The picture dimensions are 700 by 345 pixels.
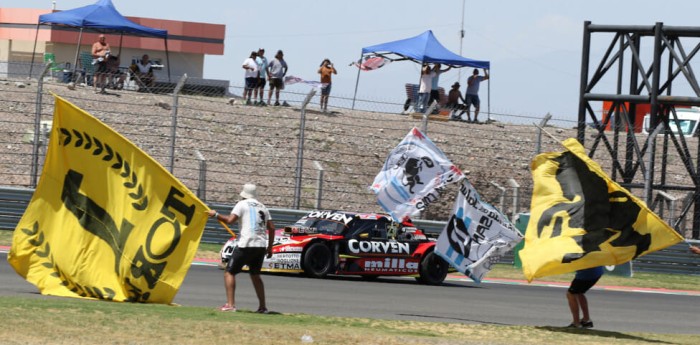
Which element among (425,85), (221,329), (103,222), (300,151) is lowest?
(221,329)

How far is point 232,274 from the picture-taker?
13.8m

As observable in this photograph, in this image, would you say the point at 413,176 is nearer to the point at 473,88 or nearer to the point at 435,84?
the point at 435,84

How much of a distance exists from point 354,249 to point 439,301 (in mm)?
3086

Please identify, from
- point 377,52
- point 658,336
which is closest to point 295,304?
point 658,336

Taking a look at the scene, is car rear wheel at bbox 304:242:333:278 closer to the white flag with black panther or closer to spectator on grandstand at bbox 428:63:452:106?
the white flag with black panther

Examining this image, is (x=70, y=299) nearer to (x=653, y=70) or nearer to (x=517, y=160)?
(x=653, y=70)

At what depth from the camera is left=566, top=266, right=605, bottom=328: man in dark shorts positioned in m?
14.1

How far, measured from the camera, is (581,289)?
46.9ft

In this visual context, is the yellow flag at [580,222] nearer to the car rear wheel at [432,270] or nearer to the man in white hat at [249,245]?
the man in white hat at [249,245]

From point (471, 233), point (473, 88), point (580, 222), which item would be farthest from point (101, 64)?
point (580, 222)

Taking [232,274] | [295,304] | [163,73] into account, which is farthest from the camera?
[163,73]

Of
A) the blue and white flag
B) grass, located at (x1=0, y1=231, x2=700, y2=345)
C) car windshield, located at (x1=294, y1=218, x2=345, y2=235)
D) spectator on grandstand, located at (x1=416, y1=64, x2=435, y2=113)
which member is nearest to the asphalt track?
car windshield, located at (x1=294, y1=218, x2=345, y2=235)

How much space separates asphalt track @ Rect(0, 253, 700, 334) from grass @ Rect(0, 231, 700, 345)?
907 mm

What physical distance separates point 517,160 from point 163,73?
49.0 ft
